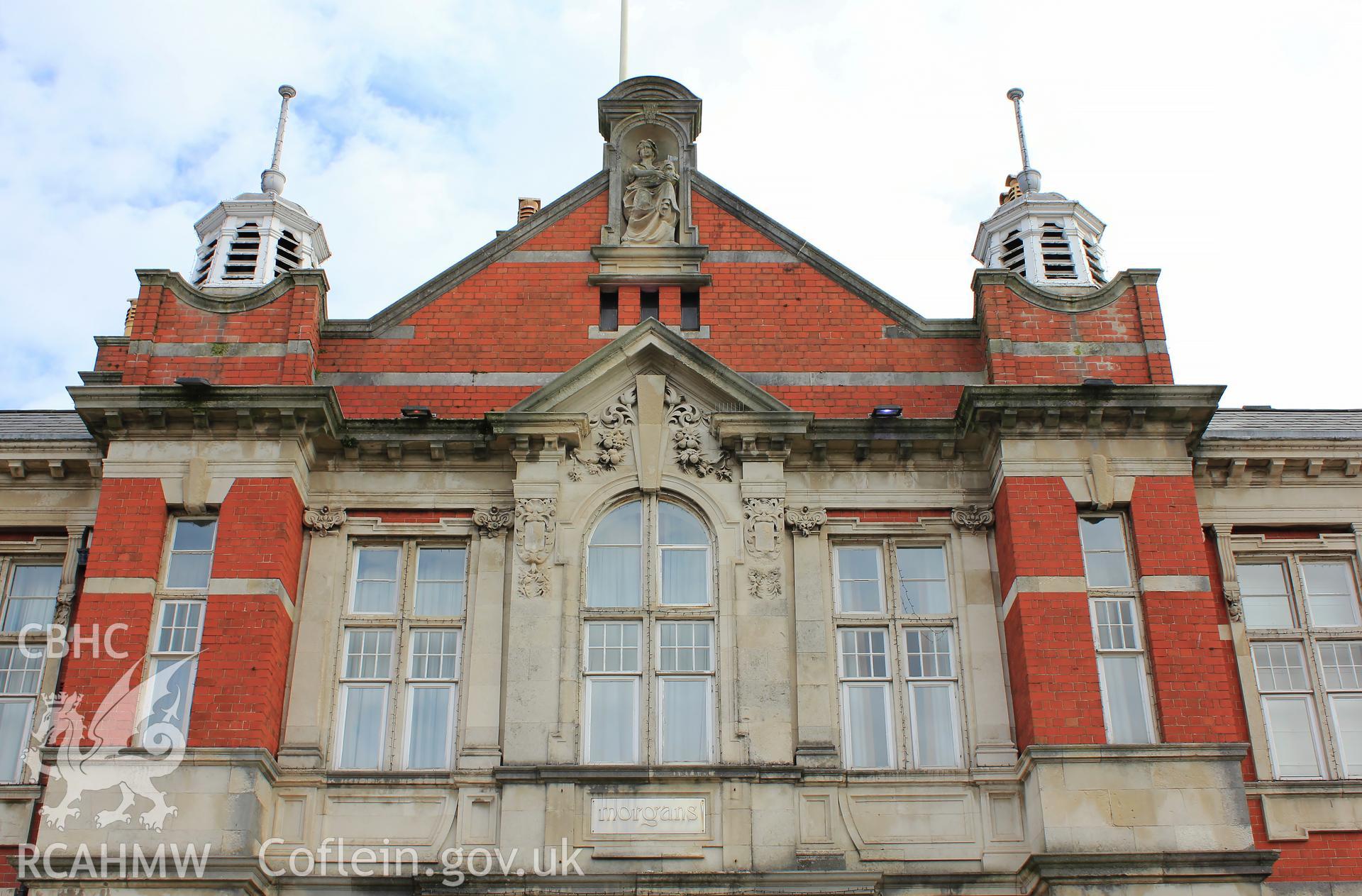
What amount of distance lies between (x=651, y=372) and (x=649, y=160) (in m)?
3.71

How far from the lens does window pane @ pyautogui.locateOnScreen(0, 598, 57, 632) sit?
17.6m

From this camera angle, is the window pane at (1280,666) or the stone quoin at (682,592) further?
the window pane at (1280,666)

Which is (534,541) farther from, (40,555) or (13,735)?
(13,735)

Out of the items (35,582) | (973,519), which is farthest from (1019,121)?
(35,582)

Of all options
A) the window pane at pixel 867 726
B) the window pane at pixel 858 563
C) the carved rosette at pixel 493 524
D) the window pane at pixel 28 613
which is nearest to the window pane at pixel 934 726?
the window pane at pixel 867 726

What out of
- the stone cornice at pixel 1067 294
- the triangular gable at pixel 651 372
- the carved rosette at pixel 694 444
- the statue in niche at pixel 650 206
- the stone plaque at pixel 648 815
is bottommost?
the stone plaque at pixel 648 815

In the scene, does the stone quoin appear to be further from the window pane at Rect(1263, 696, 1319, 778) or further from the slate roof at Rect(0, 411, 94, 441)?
the slate roof at Rect(0, 411, 94, 441)

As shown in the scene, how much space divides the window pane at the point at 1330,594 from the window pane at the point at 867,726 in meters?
5.32

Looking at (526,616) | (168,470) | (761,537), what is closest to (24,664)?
(168,470)

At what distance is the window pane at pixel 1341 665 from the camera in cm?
1706

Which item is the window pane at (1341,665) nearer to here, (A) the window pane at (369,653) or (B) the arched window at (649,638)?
(B) the arched window at (649,638)

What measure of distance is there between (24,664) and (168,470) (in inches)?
116

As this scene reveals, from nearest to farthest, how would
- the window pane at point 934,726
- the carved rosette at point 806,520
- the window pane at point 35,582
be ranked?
1. the window pane at point 934,726
2. the carved rosette at point 806,520
3. the window pane at point 35,582

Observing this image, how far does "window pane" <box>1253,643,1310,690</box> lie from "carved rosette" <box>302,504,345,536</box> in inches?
422
